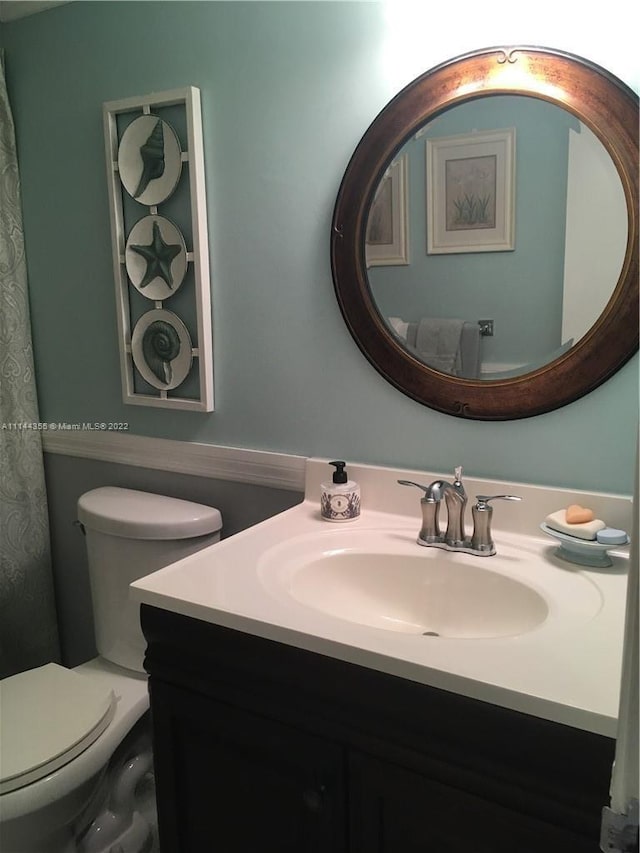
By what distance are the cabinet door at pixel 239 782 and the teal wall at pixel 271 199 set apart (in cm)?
63

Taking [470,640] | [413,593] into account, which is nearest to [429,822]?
[470,640]

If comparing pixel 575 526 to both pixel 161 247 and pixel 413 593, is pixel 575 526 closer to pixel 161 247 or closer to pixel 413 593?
pixel 413 593

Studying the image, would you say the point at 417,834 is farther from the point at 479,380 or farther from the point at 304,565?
the point at 479,380

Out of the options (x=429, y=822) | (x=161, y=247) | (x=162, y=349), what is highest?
(x=161, y=247)

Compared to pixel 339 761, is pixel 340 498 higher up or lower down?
higher up

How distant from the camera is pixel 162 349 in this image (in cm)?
178

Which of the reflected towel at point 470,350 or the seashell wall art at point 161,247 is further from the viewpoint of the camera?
the seashell wall art at point 161,247

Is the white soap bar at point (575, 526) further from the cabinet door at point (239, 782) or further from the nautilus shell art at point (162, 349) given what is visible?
the nautilus shell art at point (162, 349)

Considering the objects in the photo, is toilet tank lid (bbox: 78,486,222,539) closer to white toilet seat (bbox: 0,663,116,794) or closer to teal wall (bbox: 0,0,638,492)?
teal wall (bbox: 0,0,638,492)

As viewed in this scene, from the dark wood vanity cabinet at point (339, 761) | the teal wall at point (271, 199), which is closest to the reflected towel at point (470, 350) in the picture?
the teal wall at point (271, 199)

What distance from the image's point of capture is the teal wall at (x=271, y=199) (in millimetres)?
1298

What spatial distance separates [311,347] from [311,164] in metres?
0.39

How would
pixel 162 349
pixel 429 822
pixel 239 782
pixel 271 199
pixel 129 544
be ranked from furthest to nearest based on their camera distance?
pixel 162 349, pixel 129 544, pixel 271 199, pixel 239 782, pixel 429 822

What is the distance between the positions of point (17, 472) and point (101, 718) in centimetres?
86
